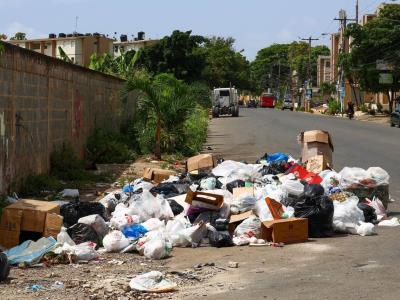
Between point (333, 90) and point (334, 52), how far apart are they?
57.5 ft

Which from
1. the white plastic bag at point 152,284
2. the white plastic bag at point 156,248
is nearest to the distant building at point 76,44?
the white plastic bag at point 156,248

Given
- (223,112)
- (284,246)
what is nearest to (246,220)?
(284,246)

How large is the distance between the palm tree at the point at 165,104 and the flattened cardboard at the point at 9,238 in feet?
39.3

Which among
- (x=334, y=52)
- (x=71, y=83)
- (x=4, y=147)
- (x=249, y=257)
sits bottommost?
(x=249, y=257)

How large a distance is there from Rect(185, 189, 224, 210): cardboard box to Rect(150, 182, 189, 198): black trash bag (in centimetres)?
150

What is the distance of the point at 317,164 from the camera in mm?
12711

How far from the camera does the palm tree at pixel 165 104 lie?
66.4ft

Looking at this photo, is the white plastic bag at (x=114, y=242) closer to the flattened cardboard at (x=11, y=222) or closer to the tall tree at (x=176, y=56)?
the flattened cardboard at (x=11, y=222)

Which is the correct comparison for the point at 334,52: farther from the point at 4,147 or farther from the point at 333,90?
the point at 4,147

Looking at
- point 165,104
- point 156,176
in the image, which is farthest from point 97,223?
point 165,104

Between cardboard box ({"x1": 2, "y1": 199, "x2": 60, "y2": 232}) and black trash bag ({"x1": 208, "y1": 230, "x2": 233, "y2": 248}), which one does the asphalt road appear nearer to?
black trash bag ({"x1": 208, "y1": 230, "x2": 233, "y2": 248})

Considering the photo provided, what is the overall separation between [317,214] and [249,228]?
0.91 meters

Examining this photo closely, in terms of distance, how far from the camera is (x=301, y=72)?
396 feet

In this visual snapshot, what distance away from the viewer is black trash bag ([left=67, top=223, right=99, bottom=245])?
8.42m
